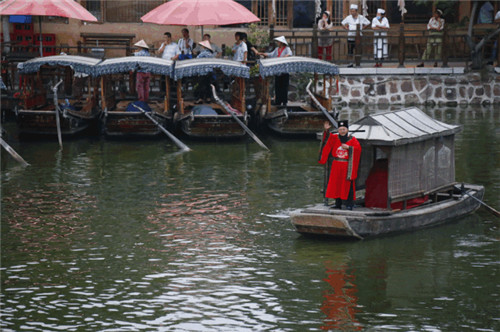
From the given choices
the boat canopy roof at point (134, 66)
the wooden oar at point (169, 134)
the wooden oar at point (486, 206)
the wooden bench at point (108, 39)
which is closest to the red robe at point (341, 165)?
the wooden oar at point (486, 206)

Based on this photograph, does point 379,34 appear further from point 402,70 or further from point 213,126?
point 213,126

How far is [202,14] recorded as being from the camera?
932 inches

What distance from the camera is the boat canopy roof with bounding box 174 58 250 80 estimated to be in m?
22.3

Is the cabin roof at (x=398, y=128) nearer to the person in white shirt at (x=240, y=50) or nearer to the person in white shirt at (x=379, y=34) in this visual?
the person in white shirt at (x=240, y=50)

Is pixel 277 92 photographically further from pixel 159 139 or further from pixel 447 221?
pixel 447 221

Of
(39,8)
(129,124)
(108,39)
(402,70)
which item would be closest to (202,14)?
(129,124)

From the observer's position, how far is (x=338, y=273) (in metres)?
11.1

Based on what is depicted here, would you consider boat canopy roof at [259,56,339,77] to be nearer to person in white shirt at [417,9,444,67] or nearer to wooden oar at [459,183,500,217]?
person in white shirt at [417,9,444,67]

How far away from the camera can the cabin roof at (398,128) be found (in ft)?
40.7

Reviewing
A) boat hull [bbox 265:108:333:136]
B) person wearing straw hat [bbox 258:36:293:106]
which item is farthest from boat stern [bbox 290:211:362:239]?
person wearing straw hat [bbox 258:36:293:106]

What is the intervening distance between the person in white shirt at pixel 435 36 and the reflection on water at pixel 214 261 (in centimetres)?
1270

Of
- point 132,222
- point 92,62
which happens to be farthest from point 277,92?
point 132,222

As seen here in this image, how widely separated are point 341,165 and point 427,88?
1844cm

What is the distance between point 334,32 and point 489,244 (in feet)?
65.1
